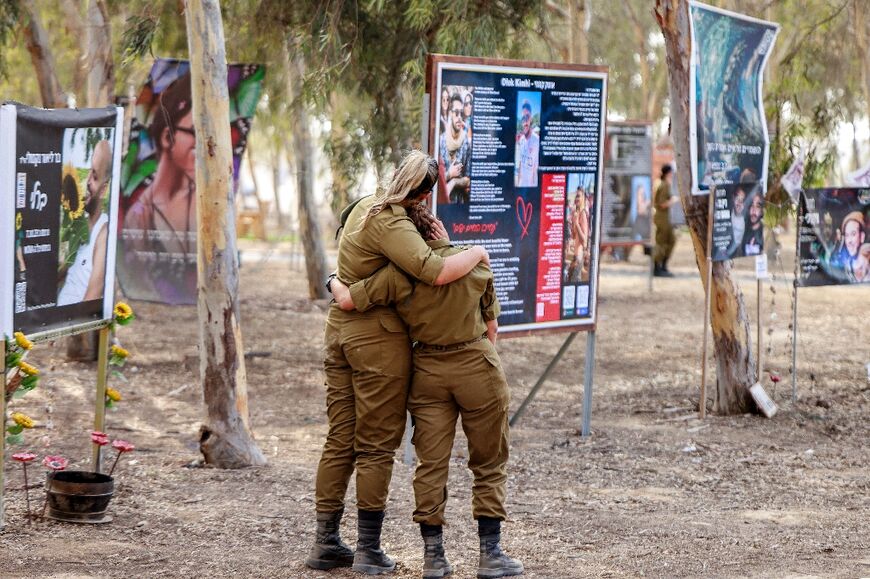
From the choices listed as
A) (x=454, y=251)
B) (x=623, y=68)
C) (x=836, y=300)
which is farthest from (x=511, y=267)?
(x=623, y=68)

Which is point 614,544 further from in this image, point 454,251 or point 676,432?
point 676,432

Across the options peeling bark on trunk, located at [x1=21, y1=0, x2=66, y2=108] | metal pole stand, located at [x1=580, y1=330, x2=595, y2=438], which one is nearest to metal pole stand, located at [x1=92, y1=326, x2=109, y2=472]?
metal pole stand, located at [x1=580, y1=330, x2=595, y2=438]

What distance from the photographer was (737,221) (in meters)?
9.80

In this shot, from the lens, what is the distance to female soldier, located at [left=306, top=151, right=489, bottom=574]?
17.0 ft

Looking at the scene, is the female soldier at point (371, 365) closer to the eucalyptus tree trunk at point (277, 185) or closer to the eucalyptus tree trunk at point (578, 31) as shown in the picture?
the eucalyptus tree trunk at point (578, 31)

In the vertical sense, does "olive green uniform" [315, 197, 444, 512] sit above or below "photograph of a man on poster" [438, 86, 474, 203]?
below

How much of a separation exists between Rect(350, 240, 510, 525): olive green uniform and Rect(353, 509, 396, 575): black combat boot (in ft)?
0.77

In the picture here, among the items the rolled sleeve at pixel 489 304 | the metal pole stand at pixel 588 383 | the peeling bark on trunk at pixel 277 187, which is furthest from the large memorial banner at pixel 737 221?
the peeling bark on trunk at pixel 277 187

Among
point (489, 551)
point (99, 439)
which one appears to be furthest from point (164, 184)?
point (489, 551)

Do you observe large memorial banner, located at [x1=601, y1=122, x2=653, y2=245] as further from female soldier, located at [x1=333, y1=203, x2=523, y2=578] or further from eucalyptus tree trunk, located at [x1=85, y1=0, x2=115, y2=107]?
female soldier, located at [x1=333, y1=203, x2=523, y2=578]

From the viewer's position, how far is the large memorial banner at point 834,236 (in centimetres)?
1041

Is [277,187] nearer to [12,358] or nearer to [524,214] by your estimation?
[524,214]

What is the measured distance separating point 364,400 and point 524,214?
312 cm

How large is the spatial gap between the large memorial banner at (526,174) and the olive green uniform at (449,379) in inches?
90.2
